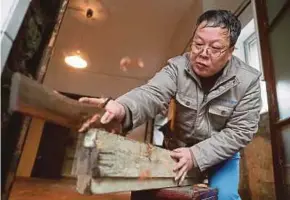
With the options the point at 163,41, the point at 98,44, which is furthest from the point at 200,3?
the point at 98,44

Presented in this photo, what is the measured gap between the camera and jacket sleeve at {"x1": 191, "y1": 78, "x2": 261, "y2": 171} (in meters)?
0.72

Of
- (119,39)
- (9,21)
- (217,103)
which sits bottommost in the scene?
(9,21)

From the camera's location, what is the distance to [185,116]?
850 millimetres

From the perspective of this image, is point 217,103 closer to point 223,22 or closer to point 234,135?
point 234,135

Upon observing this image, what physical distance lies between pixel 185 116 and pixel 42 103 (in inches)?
24.3

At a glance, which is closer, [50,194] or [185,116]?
[185,116]

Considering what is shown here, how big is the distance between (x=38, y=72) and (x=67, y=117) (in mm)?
79

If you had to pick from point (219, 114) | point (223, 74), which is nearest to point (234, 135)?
point (219, 114)

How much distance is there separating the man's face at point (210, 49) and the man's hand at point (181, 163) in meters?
0.27

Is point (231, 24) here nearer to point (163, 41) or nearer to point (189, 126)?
point (189, 126)

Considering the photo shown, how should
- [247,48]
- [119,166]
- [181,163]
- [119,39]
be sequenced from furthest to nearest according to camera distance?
1. [119,39]
2. [247,48]
3. [181,163]
4. [119,166]

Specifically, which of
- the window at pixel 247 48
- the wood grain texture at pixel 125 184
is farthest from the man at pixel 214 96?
the window at pixel 247 48

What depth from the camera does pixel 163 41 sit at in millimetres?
3119

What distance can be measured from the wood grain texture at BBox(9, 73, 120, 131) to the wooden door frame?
1.04 m
